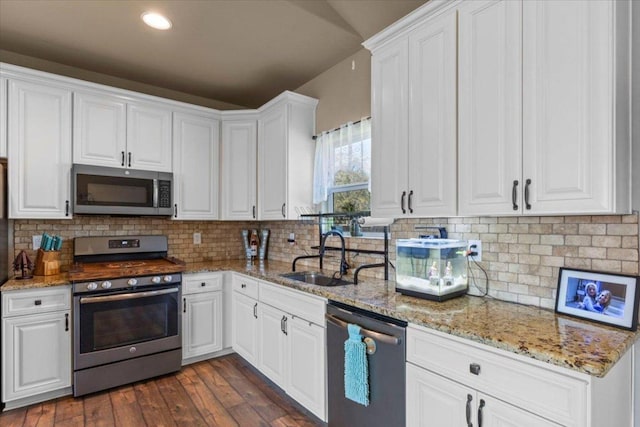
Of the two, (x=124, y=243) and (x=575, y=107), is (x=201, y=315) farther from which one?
(x=575, y=107)

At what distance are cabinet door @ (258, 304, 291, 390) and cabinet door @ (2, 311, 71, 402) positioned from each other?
139cm

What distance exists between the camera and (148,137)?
3.12 metres

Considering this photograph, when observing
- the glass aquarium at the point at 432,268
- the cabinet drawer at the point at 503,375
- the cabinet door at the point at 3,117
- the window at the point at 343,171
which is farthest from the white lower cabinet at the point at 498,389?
the cabinet door at the point at 3,117

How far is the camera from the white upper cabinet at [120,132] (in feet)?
9.24

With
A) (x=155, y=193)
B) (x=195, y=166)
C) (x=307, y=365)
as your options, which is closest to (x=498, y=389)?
(x=307, y=365)

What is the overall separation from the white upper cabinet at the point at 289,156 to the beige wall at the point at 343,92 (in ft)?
0.45

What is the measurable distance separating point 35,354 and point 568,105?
11.2 feet

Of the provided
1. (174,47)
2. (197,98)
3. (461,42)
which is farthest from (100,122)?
(461,42)

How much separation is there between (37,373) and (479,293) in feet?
9.74

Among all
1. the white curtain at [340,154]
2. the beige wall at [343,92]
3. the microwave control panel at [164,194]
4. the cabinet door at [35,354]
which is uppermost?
the beige wall at [343,92]

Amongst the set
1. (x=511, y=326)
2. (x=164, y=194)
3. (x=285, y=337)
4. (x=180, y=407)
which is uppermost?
(x=164, y=194)

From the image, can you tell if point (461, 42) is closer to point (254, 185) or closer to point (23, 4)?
point (254, 185)

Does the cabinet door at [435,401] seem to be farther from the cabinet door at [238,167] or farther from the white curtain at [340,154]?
the cabinet door at [238,167]

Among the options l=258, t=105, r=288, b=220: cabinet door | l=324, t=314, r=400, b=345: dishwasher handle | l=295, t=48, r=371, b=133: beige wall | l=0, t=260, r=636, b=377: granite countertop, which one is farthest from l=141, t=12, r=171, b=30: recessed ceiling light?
l=324, t=314, r=400, b=345: dishwasher handle
